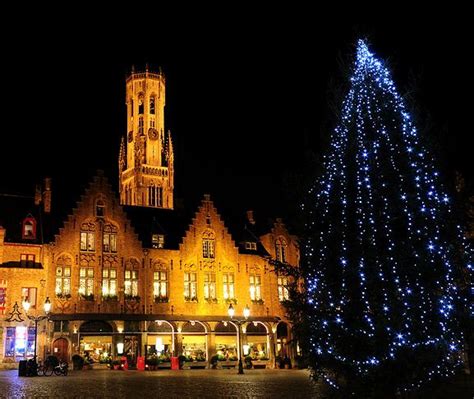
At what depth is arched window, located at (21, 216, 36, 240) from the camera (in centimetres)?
4634

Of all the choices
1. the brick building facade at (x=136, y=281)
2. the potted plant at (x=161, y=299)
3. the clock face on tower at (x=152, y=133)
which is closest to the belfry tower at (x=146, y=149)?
the clock face on tower at (x=152, y=133)

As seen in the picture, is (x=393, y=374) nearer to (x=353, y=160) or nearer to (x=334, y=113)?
(x=353, y=160)

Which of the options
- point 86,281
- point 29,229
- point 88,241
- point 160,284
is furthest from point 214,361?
point 29,229

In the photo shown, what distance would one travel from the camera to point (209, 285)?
5097 centimetres

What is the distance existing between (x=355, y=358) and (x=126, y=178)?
9562 centimetres

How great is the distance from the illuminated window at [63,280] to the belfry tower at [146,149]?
5683cm

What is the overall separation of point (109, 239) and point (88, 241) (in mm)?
1669

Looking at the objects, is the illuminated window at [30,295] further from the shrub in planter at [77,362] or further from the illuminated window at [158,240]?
the illuminated window at [158,240]

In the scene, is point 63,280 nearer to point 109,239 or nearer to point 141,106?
point 109,239

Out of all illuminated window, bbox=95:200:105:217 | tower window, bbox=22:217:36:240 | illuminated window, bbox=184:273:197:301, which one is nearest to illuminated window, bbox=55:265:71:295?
tower window, bbox=22:217:36:240

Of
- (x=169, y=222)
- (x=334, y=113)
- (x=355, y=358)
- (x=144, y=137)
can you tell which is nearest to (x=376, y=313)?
(x=355, y=358)

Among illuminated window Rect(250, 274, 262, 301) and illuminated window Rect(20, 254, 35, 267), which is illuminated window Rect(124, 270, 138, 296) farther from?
illuminated window Rect(250, 274, 262, 301)

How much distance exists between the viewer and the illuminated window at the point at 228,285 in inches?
2021

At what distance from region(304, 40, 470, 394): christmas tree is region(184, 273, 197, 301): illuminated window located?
109 feet
